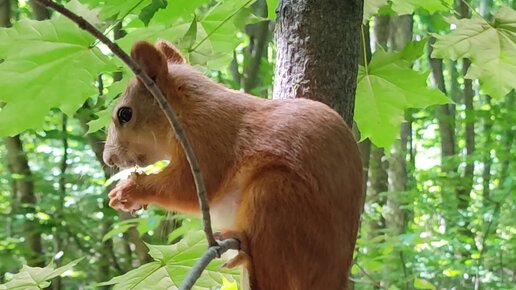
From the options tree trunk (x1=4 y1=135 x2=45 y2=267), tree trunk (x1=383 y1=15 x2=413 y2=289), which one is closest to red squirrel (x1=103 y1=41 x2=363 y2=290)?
tree trunk (x1=4 y1=135 x2=45 y2=267)

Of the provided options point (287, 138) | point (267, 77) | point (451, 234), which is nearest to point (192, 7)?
point (287, 138)

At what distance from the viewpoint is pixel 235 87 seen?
2.46 metres

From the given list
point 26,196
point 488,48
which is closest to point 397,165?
point 26,196

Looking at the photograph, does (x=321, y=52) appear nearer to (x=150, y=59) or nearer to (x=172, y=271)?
(x=150, y=59)

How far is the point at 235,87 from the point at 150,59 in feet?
5.37

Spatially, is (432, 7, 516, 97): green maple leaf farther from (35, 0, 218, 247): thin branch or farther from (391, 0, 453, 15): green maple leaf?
(35, 0, 218, 247): thin branch

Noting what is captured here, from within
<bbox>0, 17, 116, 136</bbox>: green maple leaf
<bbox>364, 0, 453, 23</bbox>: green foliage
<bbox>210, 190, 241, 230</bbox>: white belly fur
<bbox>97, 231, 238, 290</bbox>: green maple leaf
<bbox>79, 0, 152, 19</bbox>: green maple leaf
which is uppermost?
<bbox>364, 0, 453, 23</bbox>: green foliage

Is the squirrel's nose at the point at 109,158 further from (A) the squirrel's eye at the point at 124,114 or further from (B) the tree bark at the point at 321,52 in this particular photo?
(B) the tree bark at the point at 321,52

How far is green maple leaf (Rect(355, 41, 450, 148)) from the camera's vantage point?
3.71ft

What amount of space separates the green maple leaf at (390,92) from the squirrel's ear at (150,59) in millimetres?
444

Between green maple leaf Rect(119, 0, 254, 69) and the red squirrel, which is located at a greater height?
green maple leaf Rect(119, 0, 254, 69)

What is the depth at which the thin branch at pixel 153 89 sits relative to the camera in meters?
0.47

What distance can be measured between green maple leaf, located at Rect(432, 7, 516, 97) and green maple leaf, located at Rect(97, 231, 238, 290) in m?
0.57

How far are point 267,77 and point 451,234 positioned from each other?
1.36m
